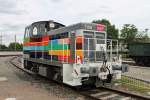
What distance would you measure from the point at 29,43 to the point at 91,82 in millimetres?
6128

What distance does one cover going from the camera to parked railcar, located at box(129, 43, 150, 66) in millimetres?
26531

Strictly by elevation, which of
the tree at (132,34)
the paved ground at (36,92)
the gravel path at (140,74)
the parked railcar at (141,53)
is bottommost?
the paved ground at (36,92)

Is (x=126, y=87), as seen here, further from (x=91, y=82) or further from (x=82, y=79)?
(x=82, y=79)

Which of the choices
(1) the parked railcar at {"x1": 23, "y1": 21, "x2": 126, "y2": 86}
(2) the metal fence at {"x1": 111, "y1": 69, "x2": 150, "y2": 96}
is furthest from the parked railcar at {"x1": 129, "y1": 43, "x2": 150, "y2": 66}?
(1) the parked railcar at {"x1": 23, "y1": 21, "x2": 126, "y2": 86}

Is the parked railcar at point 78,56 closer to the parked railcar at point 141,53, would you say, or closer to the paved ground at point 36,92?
the paved ground at point 36,92

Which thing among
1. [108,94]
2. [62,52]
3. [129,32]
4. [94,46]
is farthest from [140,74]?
[129,32]

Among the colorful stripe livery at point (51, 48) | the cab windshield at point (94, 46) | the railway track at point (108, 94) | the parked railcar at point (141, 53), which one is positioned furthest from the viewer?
the parked railcar at point (141, 53)

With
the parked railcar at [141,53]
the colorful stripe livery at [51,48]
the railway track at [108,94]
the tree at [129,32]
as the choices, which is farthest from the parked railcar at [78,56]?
the tree at [129,32]

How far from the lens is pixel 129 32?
58781 mm

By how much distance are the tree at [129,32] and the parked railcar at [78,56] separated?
150 feet

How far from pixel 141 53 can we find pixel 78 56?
1798cm

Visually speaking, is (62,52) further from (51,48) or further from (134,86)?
(134,86)

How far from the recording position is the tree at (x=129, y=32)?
5791cm

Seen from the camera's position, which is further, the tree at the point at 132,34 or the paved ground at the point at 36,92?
the tree at the point at 132,34
